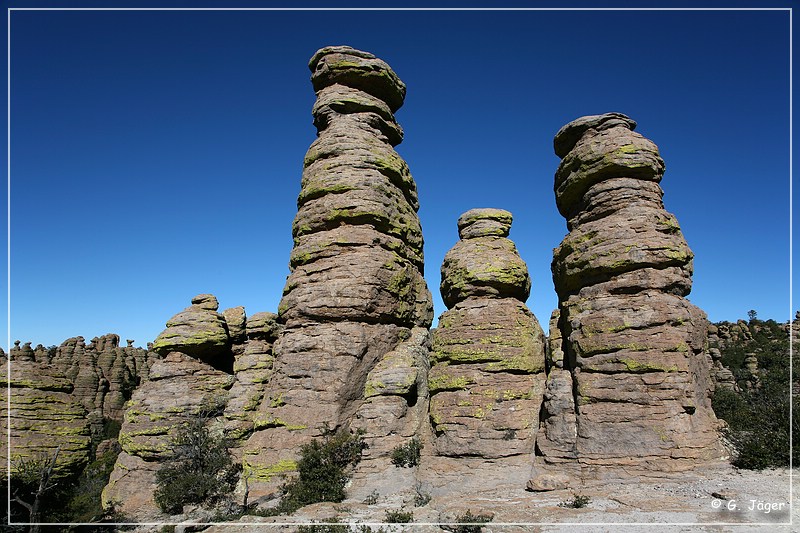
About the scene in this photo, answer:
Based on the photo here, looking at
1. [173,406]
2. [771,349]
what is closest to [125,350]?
[173,406]

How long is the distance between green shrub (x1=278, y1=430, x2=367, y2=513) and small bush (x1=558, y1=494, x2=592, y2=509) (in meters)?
8.41

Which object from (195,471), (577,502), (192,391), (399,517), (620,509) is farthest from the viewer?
(192,391)

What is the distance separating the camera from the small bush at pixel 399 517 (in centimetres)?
1429

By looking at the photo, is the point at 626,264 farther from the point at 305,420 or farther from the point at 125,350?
the point at 125,350

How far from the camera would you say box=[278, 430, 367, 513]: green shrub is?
18.2 metres

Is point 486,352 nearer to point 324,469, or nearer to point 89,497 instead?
point 324,469

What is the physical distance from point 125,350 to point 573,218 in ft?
284

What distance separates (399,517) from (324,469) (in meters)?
5.35

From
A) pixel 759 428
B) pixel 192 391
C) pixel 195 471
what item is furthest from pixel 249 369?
pixel 759 428

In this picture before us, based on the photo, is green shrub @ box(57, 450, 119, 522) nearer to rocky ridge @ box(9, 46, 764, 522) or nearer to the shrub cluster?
rocky ridge @ box(9, 46, 764, 522)

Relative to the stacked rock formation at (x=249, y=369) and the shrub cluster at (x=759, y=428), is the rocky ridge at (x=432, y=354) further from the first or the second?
the shrub cluster at (x=759, y=428)

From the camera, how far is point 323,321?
74.7 ft

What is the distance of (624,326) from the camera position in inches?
742

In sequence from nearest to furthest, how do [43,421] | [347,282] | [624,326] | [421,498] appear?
[43,421] → [421,498] → [624,326] → [347,282]
